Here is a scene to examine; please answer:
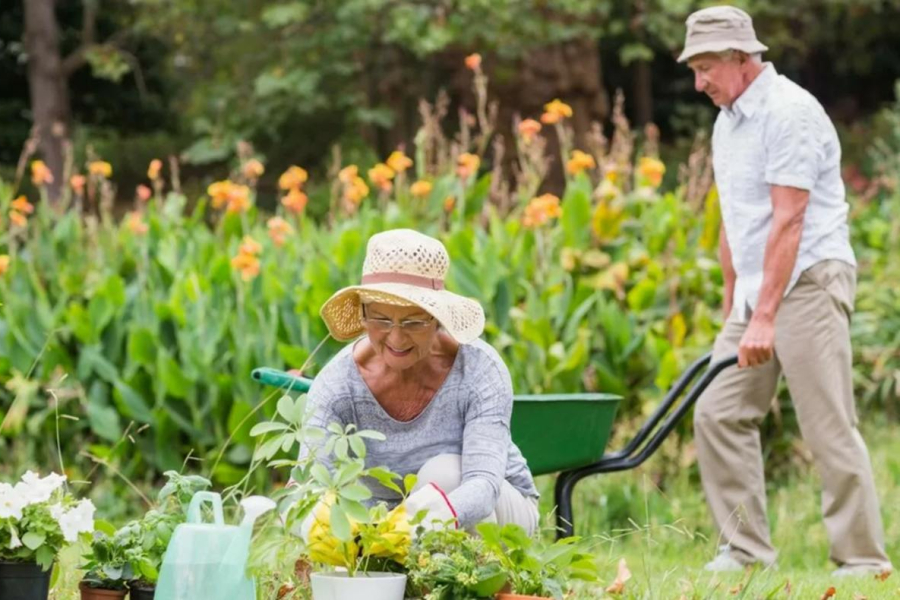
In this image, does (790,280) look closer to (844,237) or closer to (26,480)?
(844,237)

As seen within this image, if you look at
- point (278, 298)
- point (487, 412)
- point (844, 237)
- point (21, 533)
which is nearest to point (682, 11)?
point (278, 298)

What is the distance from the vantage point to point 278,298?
249 inches

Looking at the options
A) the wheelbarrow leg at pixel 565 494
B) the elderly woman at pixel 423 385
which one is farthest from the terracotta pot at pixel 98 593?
the wheelbarrow leg at pixel 565 494

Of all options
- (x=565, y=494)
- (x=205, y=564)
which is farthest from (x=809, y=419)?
(x=205, y=564)

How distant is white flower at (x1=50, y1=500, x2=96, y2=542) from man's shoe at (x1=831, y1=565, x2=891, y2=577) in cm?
255

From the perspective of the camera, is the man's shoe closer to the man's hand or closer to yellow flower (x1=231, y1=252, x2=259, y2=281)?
the man's hand

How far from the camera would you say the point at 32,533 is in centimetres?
271

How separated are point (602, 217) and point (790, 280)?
215 centimetres

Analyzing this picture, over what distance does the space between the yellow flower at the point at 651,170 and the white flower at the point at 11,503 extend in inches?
175

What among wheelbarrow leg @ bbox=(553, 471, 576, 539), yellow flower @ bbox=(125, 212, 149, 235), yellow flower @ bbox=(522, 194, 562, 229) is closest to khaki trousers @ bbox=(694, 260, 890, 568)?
wheelbarrow leg @ bbox=(553, 471, 576, 539)

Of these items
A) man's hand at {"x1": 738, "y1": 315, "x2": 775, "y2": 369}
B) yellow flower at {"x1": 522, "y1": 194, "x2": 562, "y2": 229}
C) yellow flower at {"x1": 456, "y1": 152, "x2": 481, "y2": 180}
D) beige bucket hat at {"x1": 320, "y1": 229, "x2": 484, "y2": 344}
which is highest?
beige bucket hat at {"x1": 320, "y1": 229, "x2": 484, "y2": 344}

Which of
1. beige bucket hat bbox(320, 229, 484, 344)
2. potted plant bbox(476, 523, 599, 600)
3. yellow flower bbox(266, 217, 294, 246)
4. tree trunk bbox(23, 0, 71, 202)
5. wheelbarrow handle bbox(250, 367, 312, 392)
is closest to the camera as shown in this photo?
potted plant bbox(476, 523, 599, 600)

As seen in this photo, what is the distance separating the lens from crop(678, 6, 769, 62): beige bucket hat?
4.53 m

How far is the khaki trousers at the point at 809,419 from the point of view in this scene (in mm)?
4617
